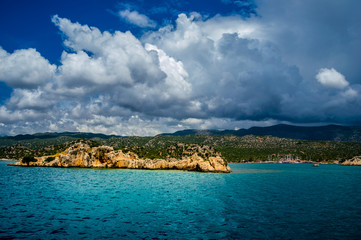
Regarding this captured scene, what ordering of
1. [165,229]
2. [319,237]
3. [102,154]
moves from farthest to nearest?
[102,154] → [165,229] → [319,237]

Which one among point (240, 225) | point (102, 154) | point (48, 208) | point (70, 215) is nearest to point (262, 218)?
point (240, 225)

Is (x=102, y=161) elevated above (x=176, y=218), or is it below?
below

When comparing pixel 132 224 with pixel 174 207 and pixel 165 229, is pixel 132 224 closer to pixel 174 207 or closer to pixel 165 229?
pixel 165 229

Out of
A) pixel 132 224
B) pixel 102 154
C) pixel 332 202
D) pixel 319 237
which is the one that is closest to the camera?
pixel 319 237

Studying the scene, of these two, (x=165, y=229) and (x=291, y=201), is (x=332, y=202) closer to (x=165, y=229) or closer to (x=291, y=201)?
(x=291, y=201)

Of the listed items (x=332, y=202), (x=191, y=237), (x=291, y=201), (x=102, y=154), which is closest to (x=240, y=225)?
(x=191, y=237)

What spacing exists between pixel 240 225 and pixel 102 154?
490ft

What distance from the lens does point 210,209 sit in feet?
123

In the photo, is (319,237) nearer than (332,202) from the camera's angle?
Yes

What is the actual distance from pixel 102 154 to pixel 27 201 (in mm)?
126863

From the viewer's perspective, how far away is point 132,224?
28078 millimetres

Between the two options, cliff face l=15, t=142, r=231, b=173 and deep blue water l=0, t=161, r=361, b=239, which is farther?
cliff face l=15, t=142, r=231, b=173

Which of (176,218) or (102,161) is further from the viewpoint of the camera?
(102,161)

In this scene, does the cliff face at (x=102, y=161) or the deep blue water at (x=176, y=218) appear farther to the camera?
the cliff face at (x=102, y=161)
